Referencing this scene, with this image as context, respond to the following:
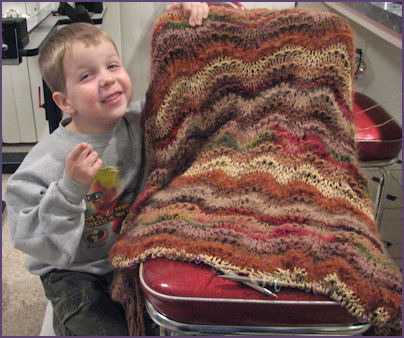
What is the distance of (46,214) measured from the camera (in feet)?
2.75

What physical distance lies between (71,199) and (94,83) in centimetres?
25

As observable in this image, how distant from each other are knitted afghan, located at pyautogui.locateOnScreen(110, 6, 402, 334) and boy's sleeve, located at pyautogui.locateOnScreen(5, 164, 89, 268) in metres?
0.11

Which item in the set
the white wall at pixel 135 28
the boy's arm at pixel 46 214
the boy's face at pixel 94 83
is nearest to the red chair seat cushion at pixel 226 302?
the boy's arm at pixel 46 214

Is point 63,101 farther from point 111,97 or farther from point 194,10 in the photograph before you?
point 194,10

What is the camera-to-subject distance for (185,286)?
0.70 m

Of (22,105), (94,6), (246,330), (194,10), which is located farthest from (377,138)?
(22,105)

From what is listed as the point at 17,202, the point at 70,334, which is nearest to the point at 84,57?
the point at 17,202

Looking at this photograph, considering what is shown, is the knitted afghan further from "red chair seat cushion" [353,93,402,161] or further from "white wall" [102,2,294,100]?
"white wall" [102,2,294,100]

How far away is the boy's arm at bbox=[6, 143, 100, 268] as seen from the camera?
84 centimetres

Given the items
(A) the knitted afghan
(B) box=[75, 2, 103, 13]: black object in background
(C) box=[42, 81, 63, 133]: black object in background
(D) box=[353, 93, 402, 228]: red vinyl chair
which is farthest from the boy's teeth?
(B) box=[75, 2, 103, 13]: black object in background

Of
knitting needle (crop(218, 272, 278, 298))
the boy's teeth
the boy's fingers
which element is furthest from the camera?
the boy's teeth

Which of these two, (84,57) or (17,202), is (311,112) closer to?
(84,57)

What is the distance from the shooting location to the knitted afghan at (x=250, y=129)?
86 centimetres

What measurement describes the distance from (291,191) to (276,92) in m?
0.25
